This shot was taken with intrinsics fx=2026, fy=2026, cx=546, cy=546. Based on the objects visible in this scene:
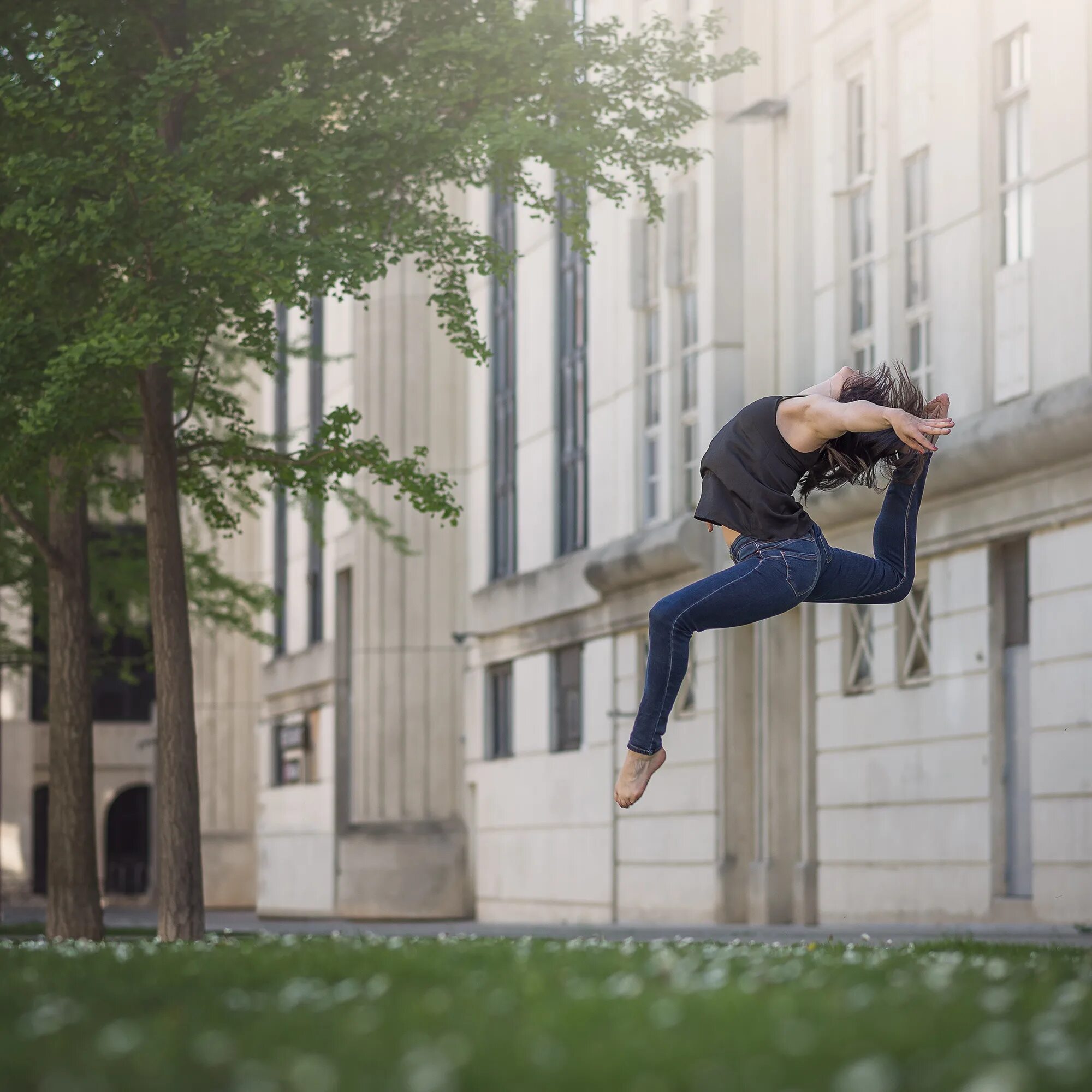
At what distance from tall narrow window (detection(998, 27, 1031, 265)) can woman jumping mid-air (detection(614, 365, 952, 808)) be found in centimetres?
1140

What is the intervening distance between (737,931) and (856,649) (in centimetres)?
402

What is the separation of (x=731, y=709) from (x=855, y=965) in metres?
19.9

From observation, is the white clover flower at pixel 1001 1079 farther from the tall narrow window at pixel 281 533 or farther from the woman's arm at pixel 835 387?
the tall narrow window at pixel 281 533

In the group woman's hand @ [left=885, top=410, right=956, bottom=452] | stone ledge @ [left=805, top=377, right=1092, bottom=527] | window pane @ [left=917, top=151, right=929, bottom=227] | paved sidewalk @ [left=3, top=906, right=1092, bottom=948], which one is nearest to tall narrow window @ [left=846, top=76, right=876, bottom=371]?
window pane @ [left=917, top=151, right=929, bottom=227]

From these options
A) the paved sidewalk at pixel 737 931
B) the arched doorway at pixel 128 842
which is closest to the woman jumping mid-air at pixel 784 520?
the paved sidewalk at pixel 737 931

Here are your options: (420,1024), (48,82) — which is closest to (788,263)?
(48,82)

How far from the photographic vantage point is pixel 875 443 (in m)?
9.08

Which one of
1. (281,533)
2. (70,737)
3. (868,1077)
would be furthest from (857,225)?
(281,533)

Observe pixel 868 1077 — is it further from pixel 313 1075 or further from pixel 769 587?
pixel 769 587

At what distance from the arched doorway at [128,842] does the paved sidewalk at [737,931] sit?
22242 mm

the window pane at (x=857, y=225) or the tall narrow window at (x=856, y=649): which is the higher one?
the window pane at (x=857, y=225)

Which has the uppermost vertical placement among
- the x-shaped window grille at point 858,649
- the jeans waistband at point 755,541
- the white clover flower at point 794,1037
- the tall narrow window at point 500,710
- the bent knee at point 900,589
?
the jeans waistband at point 755,541

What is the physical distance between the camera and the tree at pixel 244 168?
45.4ft

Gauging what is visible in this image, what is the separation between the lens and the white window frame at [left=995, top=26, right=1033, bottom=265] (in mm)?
20016
